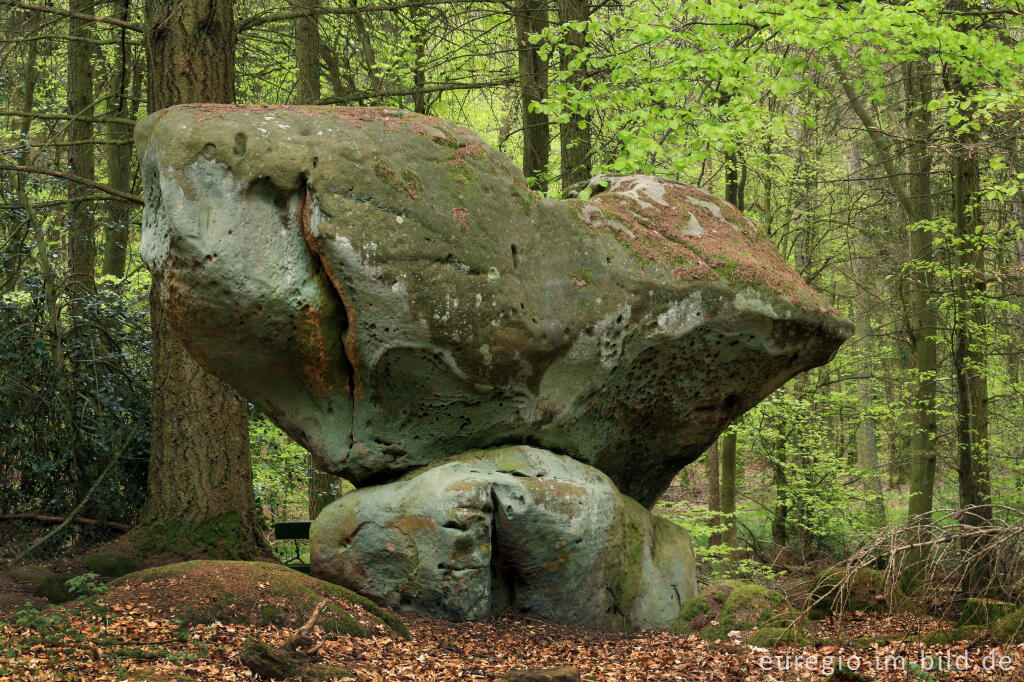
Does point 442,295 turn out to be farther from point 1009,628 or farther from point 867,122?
point 867,122

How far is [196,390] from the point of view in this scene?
7270 mm

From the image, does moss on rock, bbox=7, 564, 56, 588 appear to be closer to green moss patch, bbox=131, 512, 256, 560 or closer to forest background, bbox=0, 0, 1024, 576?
green moss patch, bbox=131, 512, 256, 560

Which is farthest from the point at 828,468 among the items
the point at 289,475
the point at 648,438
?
the point at 289,475

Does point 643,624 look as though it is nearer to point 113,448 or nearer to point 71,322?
point 113,448

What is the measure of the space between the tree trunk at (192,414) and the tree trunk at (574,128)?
443 cm

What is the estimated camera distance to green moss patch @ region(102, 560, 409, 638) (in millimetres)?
5027

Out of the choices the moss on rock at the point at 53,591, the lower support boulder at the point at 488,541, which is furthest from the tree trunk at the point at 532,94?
the moss on rock at the point at 53,591

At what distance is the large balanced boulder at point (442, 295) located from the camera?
5.41 metres

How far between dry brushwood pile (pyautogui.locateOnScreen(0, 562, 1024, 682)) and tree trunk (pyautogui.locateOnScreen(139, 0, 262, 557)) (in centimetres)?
176

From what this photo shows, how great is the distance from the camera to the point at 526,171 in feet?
38.4

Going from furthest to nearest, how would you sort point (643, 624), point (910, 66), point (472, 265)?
point (910, 66), point (643, 624), point (472, 265)

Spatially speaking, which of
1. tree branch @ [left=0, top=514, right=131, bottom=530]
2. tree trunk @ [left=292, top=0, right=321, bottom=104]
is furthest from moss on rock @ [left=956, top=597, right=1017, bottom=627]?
tree trunk @ [left=292, top=0, right=321, bottom=104]

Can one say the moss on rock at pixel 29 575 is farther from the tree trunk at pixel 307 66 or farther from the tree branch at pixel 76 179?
the tree trunk at pixel 307 66

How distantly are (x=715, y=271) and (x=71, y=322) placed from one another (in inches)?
226
